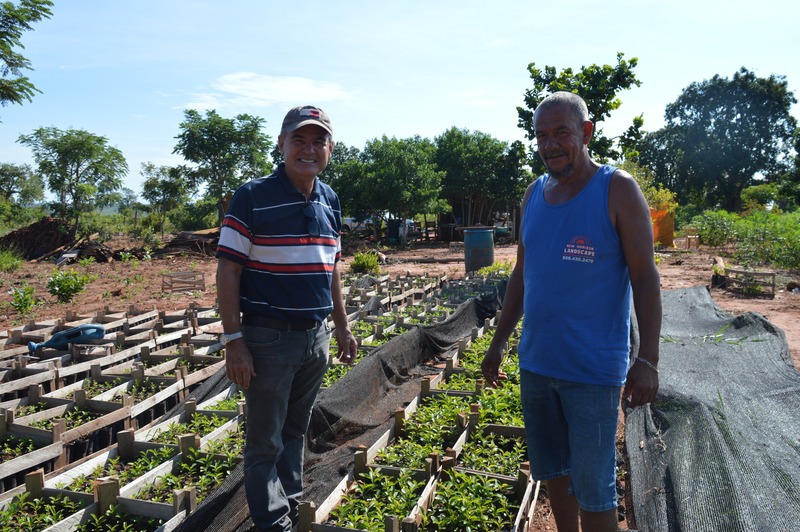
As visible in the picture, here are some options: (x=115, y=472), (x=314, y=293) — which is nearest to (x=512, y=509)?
(x=314, y=293)

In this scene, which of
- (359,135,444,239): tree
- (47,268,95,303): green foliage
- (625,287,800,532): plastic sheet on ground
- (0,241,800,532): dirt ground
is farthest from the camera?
(359,135,444,239): tree

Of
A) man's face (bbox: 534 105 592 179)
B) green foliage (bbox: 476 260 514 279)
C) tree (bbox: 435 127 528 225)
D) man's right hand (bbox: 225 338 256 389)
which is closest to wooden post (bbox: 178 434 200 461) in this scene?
man's right hand (bbox: 225 338 256 389)

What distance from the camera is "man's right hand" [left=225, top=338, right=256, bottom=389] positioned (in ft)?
7.70

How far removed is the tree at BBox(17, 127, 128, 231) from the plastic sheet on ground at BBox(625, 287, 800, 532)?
25326 mm

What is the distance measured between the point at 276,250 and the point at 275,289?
17cm

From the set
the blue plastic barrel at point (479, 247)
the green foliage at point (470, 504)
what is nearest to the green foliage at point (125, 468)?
the green foliage at point (470, 504)

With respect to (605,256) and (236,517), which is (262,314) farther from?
(605,256)

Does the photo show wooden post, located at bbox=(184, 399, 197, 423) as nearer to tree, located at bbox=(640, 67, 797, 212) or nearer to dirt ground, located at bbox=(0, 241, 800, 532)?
dirt ground, located at bbox=(0, 241, 800, 532)

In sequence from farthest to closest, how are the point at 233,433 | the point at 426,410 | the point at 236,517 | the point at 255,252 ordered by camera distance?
the point at 426,410
the point at 233,433
the point at 236,517
the point at 255,252

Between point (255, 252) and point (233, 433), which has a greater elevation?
point (255, 252)

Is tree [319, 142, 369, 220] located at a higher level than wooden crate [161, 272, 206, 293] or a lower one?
higher

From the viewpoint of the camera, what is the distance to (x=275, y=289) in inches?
95.5

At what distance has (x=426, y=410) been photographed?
4.50 metres

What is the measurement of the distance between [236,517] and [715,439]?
3.00 meters
